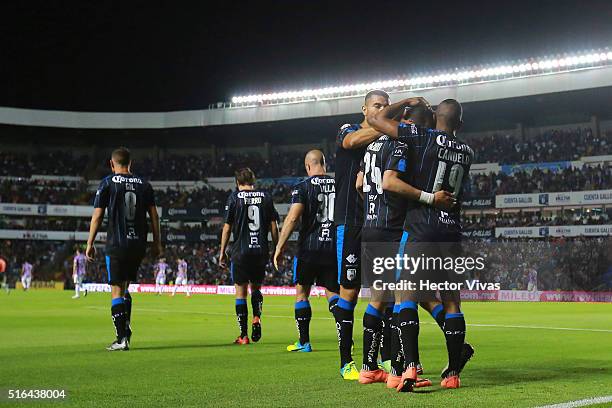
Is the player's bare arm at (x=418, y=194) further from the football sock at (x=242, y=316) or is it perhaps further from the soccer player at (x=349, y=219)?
the football sock at (x=242, y=316)

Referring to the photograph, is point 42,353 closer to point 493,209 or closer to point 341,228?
point 341,228

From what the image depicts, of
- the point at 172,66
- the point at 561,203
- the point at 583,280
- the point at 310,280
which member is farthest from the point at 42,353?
the point at 172,66

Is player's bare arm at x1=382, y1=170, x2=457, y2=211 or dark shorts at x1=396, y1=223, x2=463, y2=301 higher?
player's bare arm at x1=382, y1=170, x2=457, y2=211

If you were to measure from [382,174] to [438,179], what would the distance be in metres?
0.53

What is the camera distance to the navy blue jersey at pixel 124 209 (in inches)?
394

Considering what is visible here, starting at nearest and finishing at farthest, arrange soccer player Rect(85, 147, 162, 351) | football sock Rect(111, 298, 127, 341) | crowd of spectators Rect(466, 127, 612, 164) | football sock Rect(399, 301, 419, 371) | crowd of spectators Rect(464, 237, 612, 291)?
football sock Rect(399, 301, 419, 371) → football sock Rect(111, 298, 127, 341) → soccer player Rect(85, 147, 162, 351) → crowd of spectators Rect(464, 237, 612, 291) → crowd of spectators Rect(466, 127, 612, 164)

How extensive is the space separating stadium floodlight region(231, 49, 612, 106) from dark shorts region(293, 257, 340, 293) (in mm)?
36941

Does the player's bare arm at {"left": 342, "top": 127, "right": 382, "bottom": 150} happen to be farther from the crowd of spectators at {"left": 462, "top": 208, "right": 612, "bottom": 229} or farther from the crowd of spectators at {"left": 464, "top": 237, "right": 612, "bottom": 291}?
the crowd of spectators at {"left": 462, "top": 208, "right": 612, "bottom": 229}

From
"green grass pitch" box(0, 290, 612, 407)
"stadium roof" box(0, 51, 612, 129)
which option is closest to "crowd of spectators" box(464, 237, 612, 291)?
"stadium roof" box(0, 51, 612, 129)

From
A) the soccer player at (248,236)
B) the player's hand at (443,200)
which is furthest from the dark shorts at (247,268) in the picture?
the player's hand at (443,200)

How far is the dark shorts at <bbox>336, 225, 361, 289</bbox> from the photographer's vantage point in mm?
7238

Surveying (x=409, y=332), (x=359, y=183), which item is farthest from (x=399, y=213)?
(x=409, y=332)

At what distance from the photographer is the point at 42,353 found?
914cm

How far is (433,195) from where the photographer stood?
634cm
